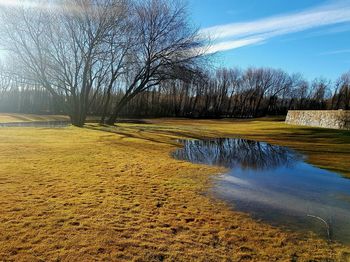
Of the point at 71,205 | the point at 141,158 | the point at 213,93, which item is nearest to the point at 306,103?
the point at 213,93

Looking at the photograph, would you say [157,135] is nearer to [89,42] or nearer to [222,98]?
[89,42]

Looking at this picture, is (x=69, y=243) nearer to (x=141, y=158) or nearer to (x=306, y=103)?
(x=141, y=158)

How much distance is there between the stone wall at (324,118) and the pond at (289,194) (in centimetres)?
1625

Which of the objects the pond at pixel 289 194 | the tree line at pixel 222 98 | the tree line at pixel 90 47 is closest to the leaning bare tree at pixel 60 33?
the tree line at pixel 90 47

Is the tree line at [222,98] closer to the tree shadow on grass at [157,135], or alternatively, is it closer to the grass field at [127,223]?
the tree shadow on grass at [157,135]

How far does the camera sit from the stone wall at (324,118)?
2508 centimetres

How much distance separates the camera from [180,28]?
2570 cm

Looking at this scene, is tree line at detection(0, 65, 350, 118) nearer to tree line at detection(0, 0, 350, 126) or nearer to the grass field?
tree line at detection(0, 0, 350, 126)

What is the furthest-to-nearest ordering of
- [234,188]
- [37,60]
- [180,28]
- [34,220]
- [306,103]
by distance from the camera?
[306,103] → [180,28] → [37,60] → [234,188] → [34,220]

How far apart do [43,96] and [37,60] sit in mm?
45756

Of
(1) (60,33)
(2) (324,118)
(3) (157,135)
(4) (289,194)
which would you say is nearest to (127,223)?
(4) (289,194)

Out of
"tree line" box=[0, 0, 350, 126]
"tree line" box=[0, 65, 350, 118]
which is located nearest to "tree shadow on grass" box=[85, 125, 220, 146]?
"tree line" box=[0, 0, 350, 126]

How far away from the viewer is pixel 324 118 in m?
28.8

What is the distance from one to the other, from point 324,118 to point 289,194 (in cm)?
2477
